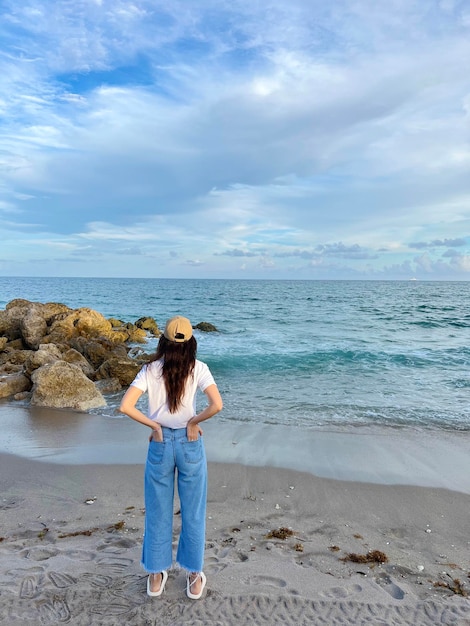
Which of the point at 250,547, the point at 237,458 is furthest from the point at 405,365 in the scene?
the point at 250,547

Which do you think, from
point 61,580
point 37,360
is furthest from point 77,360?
point 61,580

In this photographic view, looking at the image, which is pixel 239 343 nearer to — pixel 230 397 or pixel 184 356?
pixel 230 397

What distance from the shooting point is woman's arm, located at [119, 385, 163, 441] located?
334cm

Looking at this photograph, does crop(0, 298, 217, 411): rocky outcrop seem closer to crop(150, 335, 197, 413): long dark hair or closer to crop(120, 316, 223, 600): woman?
crop(120, 316, 223, 600): woman

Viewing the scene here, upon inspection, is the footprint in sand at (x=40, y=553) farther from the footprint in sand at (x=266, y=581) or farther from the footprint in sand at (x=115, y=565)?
the footprint in sand at (x=266, y=581)

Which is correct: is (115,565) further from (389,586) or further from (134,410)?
(389,586)

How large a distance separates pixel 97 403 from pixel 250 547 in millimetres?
6782

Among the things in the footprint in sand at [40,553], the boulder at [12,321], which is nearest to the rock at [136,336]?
the boulder at [12,321]

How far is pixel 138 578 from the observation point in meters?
3.88

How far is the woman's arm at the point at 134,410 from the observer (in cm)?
334

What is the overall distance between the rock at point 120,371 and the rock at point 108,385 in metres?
0.20

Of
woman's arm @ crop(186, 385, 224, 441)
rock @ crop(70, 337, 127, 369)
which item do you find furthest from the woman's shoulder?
rock @ crop(70, 337, 127, 369)

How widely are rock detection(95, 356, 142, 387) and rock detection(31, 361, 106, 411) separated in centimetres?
197

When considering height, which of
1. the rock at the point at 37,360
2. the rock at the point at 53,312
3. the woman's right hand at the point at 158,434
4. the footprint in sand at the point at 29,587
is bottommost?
the footprint in sand at the point at 29,587
